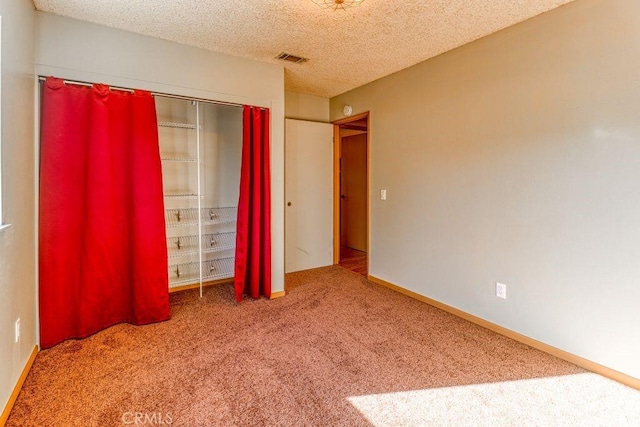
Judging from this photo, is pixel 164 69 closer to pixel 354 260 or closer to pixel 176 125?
pixel 176 125

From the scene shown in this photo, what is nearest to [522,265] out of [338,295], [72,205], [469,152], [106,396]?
[469,152]

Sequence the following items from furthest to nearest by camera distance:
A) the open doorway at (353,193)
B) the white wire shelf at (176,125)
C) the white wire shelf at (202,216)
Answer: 1. the open doorway at (353,193)
2. the white wire shelf at (202,216)
3. the white wire shelf at (176,125)

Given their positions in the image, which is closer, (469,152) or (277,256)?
(469,152)

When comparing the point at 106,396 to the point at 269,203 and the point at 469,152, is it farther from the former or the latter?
the point at 469,152

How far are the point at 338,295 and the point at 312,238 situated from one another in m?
1.18

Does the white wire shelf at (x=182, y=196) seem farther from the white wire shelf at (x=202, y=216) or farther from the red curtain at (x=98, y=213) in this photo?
the red curtain at (x=98, y=213)

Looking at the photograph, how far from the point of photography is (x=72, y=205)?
239 centimetres

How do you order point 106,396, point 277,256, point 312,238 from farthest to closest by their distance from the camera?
point 312,238, point 277,256, point 106,396

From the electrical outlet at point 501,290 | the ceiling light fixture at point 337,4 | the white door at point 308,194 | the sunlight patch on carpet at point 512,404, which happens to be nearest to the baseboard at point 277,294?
the white door at point 308,194

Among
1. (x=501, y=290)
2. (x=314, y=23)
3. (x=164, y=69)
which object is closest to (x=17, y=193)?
(x=164, y=69)

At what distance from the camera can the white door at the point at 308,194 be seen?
4.31 meters

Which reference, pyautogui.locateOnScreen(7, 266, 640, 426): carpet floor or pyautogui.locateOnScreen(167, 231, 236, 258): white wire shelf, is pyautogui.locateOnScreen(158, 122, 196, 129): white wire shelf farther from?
pyautogui.locateOnScreen(7, 266, 640, 426): carpet floor

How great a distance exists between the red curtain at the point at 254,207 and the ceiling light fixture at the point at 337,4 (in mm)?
1248

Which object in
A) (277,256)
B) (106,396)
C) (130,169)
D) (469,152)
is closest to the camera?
(106,396)
